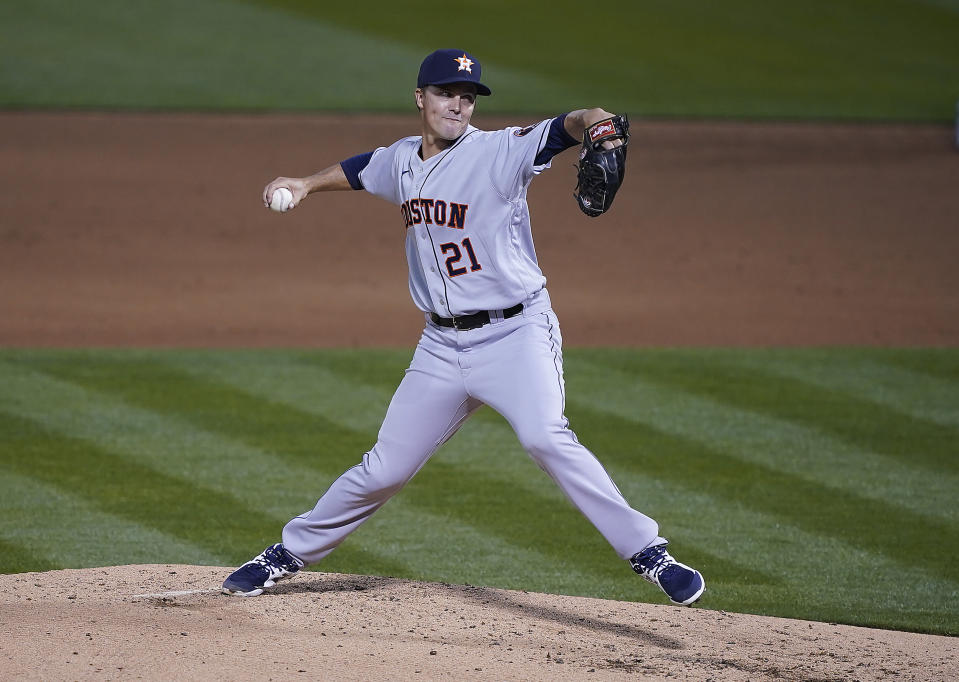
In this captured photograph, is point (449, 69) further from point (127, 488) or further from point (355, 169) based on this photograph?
point (127, 488)

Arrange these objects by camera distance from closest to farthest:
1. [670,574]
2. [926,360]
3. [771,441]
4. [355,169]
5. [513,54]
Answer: [670,574] < [355,169] < [771,441] < [926,360] < [513,54]

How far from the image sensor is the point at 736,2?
25.8 m

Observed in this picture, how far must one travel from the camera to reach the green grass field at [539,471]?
593 centimetres

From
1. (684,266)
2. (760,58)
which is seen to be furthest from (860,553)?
(760,58)

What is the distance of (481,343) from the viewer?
188 inches

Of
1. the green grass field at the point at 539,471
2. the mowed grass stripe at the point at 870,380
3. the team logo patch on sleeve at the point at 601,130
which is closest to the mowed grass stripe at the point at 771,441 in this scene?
the green grass field at the point at 539,471

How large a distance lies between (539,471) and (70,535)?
2.33 meters

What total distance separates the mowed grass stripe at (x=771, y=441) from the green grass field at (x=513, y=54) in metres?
9.78

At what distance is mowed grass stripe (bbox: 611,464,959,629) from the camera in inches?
216

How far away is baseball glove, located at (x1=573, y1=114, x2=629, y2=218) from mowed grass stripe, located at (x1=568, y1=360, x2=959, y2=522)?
2985 mm

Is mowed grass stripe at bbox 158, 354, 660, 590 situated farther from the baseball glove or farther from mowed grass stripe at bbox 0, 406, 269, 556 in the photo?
the baseball glove

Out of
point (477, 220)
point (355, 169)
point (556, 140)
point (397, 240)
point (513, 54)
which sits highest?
point (513, 54)

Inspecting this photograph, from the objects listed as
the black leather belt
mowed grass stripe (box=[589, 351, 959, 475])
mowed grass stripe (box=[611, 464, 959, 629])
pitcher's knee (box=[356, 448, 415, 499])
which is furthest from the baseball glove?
mowed grass stripe (box=[589, 351, 959, 475])

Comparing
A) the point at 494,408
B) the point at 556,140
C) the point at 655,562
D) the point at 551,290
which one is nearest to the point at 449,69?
the point at 556,140
